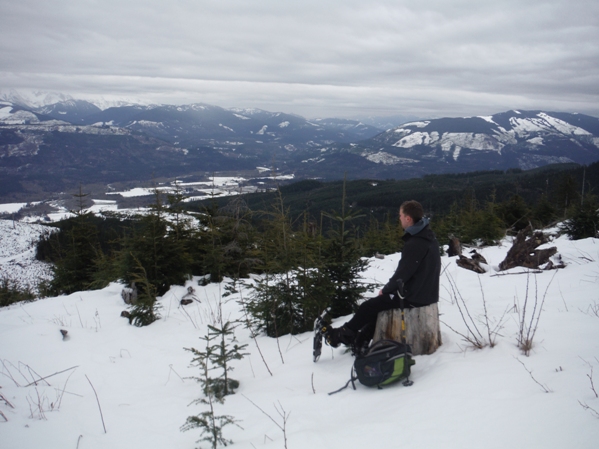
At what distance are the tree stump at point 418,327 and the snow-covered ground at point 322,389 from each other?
5.9 inches

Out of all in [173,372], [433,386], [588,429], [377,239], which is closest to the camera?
[588,429]

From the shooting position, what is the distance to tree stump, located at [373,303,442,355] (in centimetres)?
453

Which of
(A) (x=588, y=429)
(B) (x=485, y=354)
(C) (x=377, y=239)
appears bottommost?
(C) (x=377, y=239)

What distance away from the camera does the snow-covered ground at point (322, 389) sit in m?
2.96

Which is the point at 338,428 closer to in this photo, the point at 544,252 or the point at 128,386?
the point at 128,386

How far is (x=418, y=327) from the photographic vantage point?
4.56 metres

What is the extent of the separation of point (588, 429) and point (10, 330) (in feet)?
29.7

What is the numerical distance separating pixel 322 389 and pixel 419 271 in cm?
185

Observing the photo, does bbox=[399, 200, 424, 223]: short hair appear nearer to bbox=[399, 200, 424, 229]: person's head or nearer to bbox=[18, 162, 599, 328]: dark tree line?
bbox=[399, 200, 424, 229]: person's head

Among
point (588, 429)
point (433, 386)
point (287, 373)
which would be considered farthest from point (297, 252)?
point (588, 429)

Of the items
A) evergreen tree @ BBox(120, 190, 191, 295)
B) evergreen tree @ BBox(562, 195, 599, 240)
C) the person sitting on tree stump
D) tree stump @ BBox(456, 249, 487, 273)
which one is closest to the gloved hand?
the person sitting on tree stump

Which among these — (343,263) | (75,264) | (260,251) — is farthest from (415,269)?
(75,264)

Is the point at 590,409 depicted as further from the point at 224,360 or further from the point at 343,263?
the point at 343,263

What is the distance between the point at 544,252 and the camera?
8.38 metres
